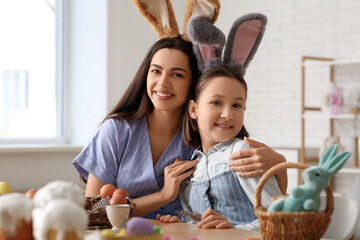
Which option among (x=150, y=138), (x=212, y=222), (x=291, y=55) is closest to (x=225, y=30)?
(x=291, y=55)

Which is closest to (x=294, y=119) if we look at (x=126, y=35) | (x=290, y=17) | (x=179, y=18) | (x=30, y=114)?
(x=290, y=17)

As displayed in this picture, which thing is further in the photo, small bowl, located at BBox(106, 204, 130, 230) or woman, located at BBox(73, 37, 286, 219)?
woman, located at BBox(73, 37, 286, 219)

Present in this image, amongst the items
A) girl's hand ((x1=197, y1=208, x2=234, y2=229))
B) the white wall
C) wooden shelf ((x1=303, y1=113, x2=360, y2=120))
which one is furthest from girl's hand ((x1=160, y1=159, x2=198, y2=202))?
wooden shelf ((x1=303, y1=113, x2=360, y2=120))

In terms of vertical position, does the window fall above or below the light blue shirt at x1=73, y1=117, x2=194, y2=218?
above

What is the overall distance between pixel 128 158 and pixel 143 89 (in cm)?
31

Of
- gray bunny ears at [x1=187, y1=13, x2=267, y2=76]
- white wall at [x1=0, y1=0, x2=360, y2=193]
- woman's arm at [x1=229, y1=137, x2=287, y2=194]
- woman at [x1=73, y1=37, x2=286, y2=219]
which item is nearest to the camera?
woman's arm at [x1=229, y1=137, x2=287, y2=194]

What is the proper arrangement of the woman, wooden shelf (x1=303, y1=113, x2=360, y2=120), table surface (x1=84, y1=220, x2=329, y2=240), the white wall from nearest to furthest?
1. table surface (x1=84, y1=220, x2=329, y2=240)
2. the woman
3. the white wall
4. wooden shelf (x1=303, y1=113, x2=360, y2=120)

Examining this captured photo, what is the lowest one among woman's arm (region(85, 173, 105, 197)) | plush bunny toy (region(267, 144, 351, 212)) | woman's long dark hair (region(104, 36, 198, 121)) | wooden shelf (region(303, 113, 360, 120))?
woman's arm (region(85, 173, 105, 197))

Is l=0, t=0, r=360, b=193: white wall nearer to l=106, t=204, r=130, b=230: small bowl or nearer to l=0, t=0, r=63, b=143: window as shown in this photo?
l=0, t=0, r=63, b=143: window

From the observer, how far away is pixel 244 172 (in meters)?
1.81

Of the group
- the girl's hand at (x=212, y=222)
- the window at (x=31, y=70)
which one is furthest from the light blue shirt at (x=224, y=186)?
the window at (x=31, y=70)

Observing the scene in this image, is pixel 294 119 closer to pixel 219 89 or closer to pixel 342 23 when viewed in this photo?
pixel 342 23

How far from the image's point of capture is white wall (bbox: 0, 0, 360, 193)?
388 centimetres

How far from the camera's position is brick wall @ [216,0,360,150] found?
4816 mm
